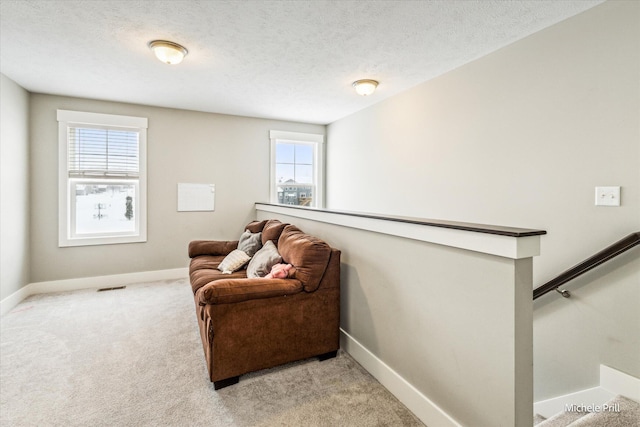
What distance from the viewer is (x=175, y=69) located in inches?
124

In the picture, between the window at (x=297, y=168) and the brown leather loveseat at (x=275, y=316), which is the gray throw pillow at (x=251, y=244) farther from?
the window at (x=297, y=168)

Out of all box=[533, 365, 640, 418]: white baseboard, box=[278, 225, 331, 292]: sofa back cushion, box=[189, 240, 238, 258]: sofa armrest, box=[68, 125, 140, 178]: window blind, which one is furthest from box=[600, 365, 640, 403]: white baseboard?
box=[68, 125, 140, 178]: window blind

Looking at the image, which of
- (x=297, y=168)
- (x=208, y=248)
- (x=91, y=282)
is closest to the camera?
(x=208, y=248)

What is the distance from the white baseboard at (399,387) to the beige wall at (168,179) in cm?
316

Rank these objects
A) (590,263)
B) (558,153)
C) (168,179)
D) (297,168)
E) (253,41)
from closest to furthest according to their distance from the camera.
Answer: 1. (590,263)
2. (558,153)
3. (253,41)
4. (168,179)
5. (297,168)

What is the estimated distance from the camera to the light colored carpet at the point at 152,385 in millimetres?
1746

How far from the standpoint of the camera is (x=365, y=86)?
3.44 meters

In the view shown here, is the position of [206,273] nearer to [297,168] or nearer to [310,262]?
[310,262]

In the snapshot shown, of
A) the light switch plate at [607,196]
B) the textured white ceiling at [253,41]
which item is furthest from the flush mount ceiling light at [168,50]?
the light switch plate at [607,196]

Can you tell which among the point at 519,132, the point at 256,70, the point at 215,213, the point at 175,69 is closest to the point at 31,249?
the point at 215,213

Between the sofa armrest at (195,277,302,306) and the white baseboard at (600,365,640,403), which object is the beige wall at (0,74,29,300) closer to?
the sofa armrest at (195,277,302,306)

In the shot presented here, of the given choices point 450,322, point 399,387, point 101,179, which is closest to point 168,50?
point 101,179

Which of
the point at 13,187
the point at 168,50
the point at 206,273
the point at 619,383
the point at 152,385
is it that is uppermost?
the point at 168,50

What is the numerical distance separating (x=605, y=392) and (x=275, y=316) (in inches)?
83.1
